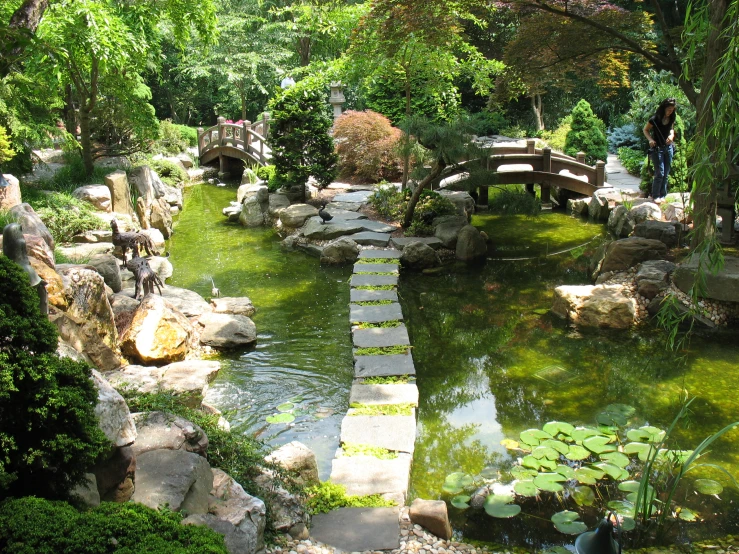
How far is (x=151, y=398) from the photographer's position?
424 centimetres

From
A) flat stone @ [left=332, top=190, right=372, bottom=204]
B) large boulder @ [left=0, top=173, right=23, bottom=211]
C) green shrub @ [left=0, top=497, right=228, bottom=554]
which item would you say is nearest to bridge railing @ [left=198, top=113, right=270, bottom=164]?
flat stone @ [left=332, top=190, right=372, bottom=204]

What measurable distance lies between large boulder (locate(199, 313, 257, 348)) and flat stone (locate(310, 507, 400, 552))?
137 inches

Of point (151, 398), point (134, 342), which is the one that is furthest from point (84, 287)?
point (151, 398)

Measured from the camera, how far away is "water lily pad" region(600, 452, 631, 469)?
4.74 metres

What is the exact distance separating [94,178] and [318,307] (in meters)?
6.23

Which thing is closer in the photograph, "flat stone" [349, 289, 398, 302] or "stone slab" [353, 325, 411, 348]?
"stone slab" [353, 325, 411, 348]

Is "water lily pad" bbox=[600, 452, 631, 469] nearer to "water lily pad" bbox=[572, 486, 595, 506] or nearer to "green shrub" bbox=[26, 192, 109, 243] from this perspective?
"water lily pad" bbox=[572, 486, 595, 506]

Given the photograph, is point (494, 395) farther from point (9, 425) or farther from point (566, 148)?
point (566, 148)

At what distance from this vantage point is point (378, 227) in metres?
11.4

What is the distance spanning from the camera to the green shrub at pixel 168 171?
16767 millimetres

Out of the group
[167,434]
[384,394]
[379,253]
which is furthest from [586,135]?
[167,434]

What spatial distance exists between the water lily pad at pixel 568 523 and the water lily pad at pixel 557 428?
3.18 ft

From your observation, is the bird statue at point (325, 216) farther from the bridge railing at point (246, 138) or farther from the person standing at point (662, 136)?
the bridge railing at point (246, 138)

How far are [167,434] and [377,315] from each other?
421cm
